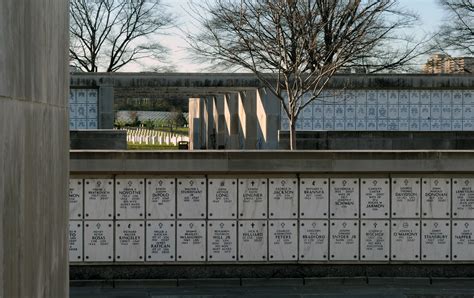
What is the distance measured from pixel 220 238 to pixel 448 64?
1469 inches

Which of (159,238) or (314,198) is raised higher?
(314,198)

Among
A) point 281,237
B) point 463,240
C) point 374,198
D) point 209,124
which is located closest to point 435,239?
point 463,240

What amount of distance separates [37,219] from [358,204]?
20.2ft

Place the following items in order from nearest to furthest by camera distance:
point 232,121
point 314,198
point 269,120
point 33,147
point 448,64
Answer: point 33,147
point 314,198
point 269,120
point 232,121
point 448,64

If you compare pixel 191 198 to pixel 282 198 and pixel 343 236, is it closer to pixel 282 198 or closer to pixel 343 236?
pixel 282 198

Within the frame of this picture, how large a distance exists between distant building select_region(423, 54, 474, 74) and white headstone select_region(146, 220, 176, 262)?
3440cm

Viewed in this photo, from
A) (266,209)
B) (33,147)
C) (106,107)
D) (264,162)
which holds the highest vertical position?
(106,107)

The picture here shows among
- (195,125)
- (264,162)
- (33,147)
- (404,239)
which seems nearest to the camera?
(33,147)

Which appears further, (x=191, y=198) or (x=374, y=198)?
(x=374, y=198)

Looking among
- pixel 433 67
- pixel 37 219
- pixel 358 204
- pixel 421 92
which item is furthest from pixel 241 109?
pixel 37 219

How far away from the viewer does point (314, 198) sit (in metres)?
9.46

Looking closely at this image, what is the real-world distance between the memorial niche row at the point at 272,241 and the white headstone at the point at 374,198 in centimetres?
10

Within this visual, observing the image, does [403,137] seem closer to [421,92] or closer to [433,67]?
[421,92]

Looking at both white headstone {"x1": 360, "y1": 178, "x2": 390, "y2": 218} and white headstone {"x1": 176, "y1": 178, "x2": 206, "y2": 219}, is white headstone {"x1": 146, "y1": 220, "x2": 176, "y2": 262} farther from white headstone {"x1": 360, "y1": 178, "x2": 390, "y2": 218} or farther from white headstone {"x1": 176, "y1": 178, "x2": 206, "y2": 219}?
white headstone {"x1": 360, "y1": 178, "x2": 390, "y2": 218}
